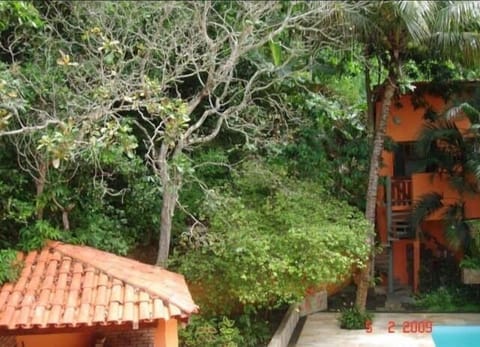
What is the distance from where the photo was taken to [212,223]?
1098 centimetres

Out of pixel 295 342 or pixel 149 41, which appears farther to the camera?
pixel 295 342

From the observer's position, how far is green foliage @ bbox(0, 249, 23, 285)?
27.3 feet

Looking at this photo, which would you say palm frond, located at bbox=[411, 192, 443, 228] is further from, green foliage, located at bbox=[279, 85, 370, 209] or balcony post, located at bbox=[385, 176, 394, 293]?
green foliage, located at bbox=[279, 85, 370, 209]

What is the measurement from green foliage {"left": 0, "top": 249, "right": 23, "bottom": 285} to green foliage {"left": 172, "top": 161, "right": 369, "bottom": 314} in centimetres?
311

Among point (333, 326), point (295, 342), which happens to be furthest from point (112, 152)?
point (333, 326)

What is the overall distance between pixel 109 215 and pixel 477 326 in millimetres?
8672

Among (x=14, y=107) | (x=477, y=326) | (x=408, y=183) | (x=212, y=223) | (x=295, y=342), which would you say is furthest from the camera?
(x=408, y=183)

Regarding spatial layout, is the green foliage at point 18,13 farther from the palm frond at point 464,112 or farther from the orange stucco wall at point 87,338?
the palm frond at point 464,112

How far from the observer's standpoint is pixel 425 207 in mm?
16266

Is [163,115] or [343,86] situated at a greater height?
[343,86]

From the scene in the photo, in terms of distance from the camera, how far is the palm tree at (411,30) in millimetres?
11914

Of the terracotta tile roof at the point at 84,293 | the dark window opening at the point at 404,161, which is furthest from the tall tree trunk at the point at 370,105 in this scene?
the terracotta tile roof at the point at 84,293

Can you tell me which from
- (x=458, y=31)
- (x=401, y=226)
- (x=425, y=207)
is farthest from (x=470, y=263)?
(x=458, y=31)

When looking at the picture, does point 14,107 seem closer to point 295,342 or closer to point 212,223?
point 212,223
